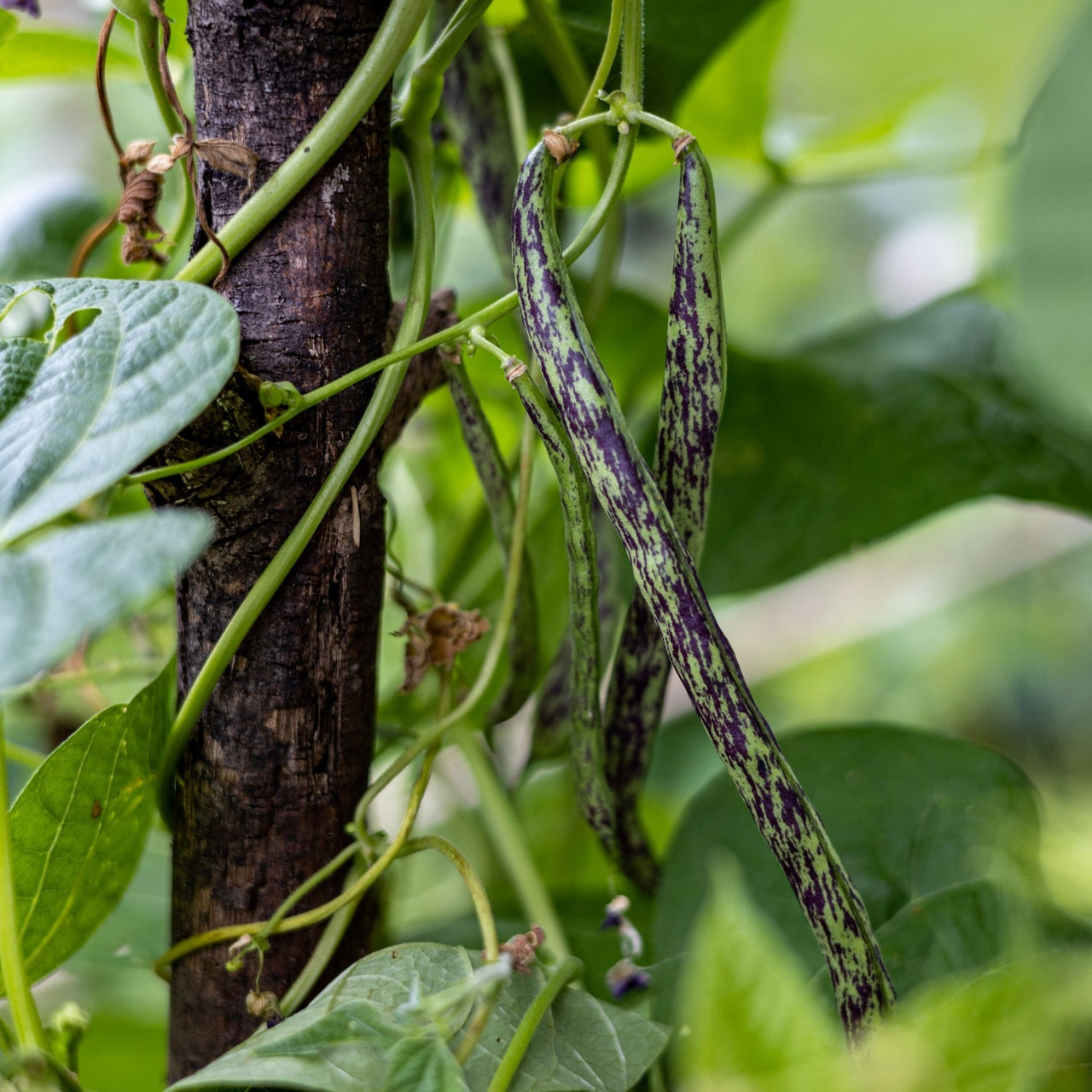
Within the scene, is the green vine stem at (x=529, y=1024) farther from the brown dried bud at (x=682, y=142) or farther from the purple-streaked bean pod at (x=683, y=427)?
the brown dried bud at (x=682, y=142)

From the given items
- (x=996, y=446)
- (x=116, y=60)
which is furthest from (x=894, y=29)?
(x=116, y=60)

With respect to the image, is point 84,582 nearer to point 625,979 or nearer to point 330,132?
point 330,132

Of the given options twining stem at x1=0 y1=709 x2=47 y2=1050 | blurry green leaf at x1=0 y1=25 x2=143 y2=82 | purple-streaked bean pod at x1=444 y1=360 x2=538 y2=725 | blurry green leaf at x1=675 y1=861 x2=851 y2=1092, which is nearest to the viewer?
blurry green leaf at x1=675 y1=861 x2=851 y2=1092

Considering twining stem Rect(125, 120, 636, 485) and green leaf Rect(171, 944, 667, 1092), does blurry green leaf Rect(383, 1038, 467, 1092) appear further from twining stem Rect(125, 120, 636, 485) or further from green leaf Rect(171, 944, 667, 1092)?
twining stem Rect(125, 120, 636, 485)

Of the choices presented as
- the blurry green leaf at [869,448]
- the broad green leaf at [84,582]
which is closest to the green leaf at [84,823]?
the broad green leaf at [84,582]

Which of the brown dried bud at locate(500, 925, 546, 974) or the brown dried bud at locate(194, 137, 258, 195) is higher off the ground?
the brown dried bud at locate(194, 137, 258, 195)

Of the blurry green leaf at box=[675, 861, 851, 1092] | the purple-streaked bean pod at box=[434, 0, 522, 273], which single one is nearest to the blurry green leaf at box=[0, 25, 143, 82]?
the purple-streaked bean pod at box=[434, 0, 522, 273]

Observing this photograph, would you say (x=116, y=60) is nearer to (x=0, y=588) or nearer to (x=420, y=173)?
(x=420, y=173)

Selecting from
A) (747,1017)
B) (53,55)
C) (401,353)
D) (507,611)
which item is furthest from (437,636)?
(53,55)
